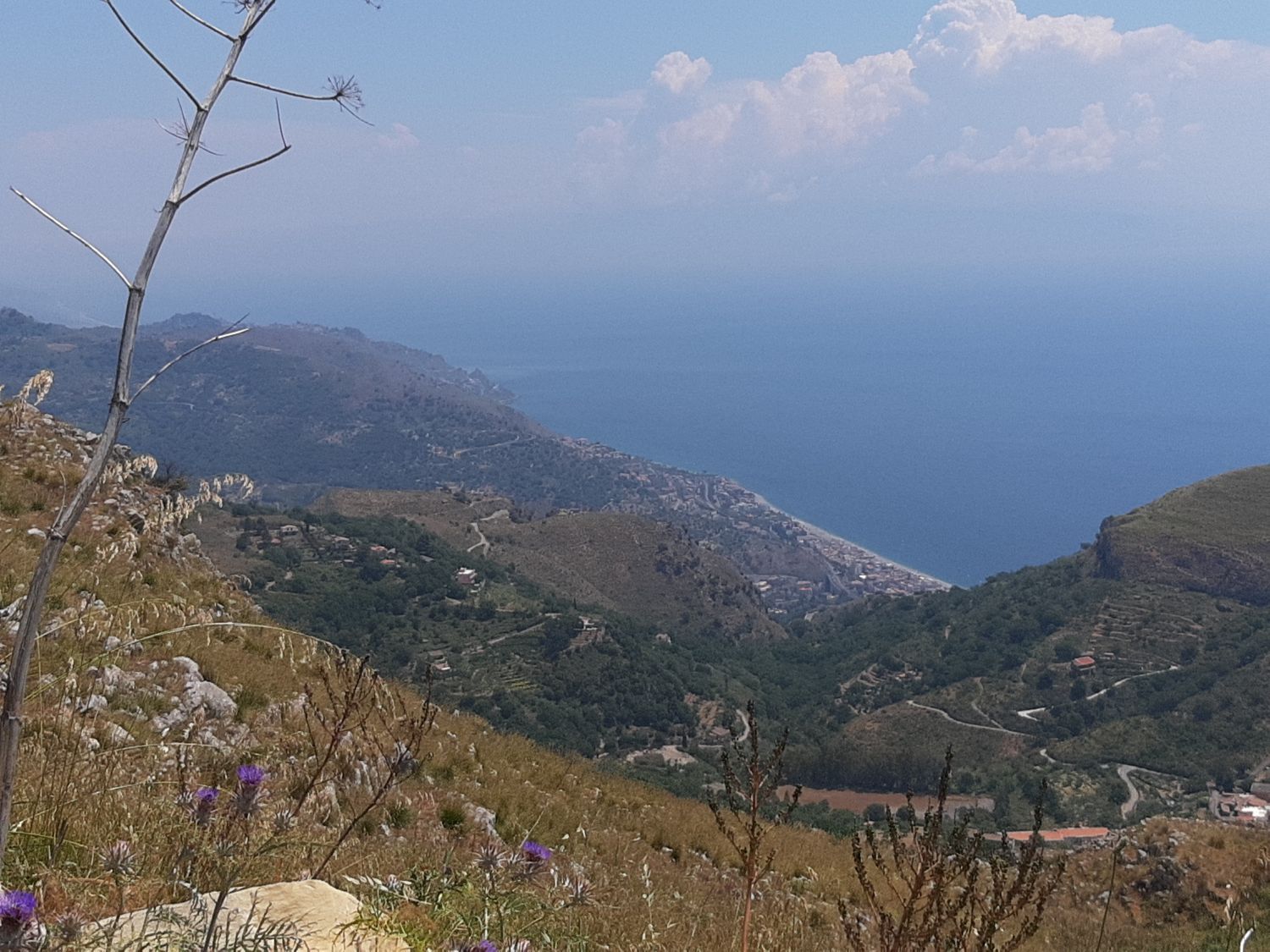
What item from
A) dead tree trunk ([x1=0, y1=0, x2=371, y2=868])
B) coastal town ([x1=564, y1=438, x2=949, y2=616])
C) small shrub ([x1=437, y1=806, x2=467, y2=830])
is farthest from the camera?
coastal town ([x1=564, y1=438, x2=949, y2=616])

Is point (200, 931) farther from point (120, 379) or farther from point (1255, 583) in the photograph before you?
point (1255, 583)

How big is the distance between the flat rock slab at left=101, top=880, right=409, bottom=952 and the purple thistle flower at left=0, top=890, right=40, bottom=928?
443 millimetres

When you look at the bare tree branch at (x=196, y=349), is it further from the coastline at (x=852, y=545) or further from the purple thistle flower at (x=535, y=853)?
the coastline at (x=852, y=545)

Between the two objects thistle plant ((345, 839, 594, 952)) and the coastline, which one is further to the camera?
the coastline

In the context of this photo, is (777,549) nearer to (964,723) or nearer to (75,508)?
(964,723)

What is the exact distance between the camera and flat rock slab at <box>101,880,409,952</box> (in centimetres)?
201

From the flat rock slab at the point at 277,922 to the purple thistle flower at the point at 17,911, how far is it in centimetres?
44

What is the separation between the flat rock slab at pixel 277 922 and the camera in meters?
2.01

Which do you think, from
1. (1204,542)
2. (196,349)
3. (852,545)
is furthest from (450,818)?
(852,545)

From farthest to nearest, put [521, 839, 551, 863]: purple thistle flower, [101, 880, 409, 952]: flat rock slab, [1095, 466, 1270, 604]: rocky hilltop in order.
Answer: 1. [1095, 466, 1270, 604]: rocky hilltop
2. [521, 839, 551, 863]: purple thistle flower
3. [101, 880, 409, 952]: flat rock slab

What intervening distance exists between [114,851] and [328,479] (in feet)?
652

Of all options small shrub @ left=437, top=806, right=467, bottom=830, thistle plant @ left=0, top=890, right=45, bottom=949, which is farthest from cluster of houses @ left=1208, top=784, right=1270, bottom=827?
thistle plant @ left=0, top=890, right=45, bottom=949

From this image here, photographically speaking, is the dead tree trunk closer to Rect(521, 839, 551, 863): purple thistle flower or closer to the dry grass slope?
the dry grass slope

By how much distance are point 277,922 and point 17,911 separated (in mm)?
805
